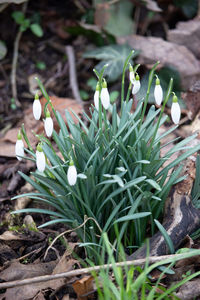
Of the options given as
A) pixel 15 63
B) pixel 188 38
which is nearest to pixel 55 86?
pixel 15 63

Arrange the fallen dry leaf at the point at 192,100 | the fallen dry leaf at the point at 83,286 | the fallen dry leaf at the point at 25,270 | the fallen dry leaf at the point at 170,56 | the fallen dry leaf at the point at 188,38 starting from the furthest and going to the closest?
the fallen dry leaf at the point at 188,38
the fallen dry leaf at the point at 170,56
the fallen dry leaf at the point at 192,100
the fallen dry leaf at the point at 25,270
the fallen dry leaf at the point at 83,286

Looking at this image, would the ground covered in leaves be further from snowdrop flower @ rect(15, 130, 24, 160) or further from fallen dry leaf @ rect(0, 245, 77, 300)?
snowdrop flower @ rect(15, 130, 24, 160)

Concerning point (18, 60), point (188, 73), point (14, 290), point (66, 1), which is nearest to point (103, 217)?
point (14, 290)

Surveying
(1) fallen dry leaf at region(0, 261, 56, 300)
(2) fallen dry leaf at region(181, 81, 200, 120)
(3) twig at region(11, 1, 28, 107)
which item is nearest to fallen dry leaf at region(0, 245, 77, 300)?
(1) fallen dry leaf at region(0, 261, 56, 300)

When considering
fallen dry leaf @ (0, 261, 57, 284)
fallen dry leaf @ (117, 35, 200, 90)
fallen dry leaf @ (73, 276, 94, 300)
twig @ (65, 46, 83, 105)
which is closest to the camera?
fallen dry leaf @ (73, 276, 94, 300)

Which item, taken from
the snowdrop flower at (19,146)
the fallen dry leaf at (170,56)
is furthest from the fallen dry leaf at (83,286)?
the fallen dry leaf at (170,56)

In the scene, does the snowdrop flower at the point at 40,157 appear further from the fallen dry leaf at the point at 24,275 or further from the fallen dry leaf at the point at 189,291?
the fallen dry leaf at the point at 189,291

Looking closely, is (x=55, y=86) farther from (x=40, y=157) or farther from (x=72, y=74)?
(x=40, y=157)
